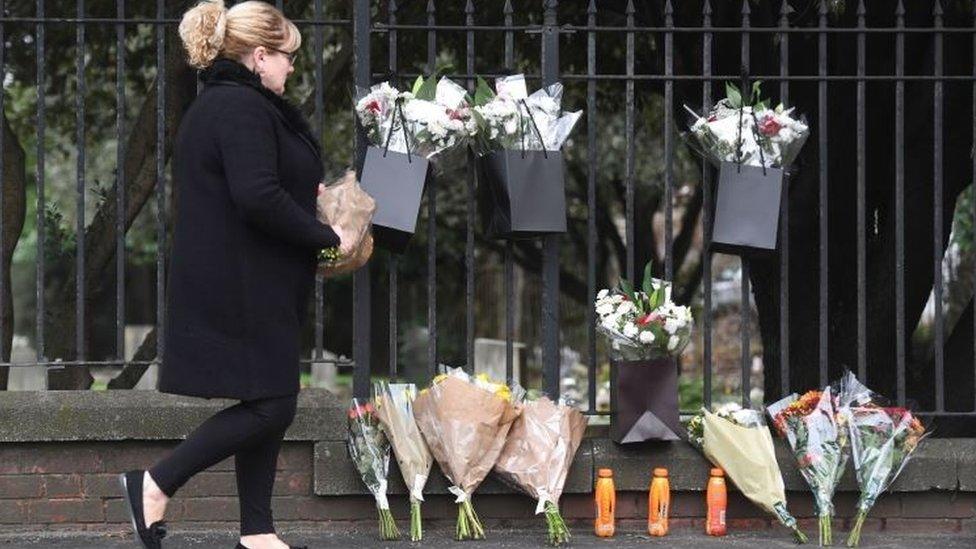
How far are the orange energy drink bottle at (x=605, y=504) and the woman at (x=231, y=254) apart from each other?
1.44 metres

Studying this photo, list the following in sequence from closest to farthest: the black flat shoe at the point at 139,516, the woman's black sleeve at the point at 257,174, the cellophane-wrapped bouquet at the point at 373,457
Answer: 1. the woman's black sleeve at the point at 257,174
2. the black flat shoe at the point at 139,516
3. the cellophane-wrapped bouquet at the point at 373,457

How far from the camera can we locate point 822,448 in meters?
5.63

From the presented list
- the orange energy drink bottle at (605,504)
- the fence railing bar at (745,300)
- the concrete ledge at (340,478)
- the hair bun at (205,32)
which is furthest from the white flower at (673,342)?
the hair bun at (205,32)

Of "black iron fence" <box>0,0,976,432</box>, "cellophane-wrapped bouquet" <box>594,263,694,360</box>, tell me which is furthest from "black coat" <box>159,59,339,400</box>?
"cellophane-wrapped bouquet" <box>594,263,694,360</box>

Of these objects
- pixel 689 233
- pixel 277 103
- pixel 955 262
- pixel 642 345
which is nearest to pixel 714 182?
pixel 642 345

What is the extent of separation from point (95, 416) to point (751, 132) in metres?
2.71

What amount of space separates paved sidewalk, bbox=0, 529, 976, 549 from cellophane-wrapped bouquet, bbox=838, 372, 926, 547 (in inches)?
7.8

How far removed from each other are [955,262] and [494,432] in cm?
1255

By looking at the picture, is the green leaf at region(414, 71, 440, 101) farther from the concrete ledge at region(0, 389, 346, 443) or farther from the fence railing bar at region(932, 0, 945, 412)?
the fence railing bar at region(932, 0, 945, 412)

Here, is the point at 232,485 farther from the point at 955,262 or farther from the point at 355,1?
the point at 955,262

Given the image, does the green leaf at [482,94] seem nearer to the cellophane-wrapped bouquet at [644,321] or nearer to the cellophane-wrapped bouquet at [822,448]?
the cellophane-wrapped bouquet at [644,321]

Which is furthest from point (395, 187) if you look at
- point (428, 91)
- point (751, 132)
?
point (751, 132)

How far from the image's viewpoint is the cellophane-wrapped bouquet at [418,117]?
18.6ft

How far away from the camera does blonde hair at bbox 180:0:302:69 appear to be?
186 inches
